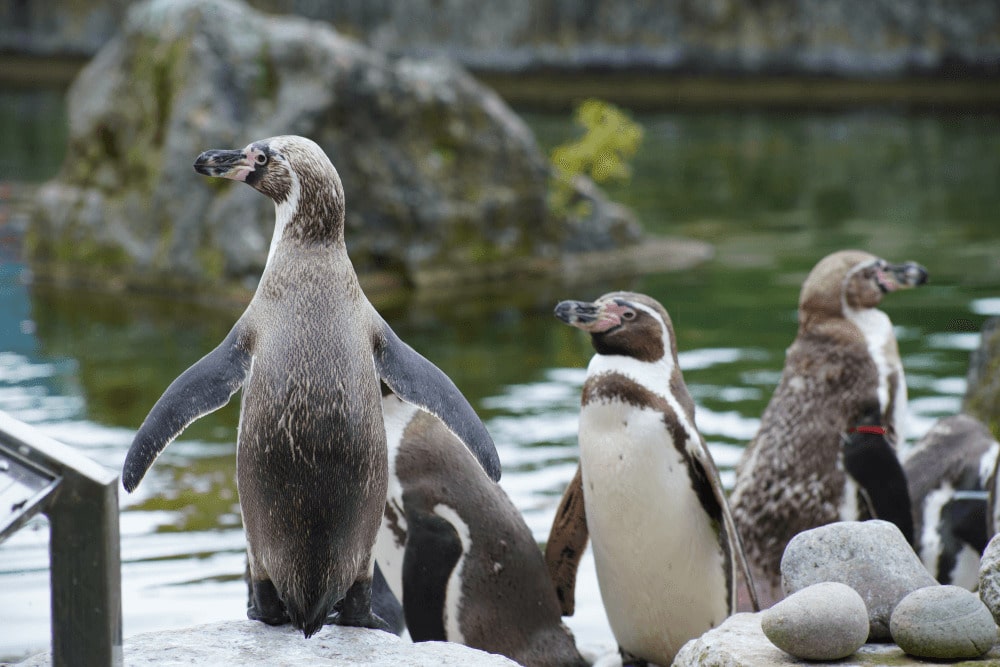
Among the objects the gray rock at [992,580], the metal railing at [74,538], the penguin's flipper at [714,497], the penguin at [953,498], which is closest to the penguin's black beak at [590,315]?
the penguin's flipper at [714,497]

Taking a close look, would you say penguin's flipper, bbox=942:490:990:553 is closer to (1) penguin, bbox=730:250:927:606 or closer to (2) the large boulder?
(1) penguin, bbox=730:250:927:606

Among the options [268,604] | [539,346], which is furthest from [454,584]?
[539,346]

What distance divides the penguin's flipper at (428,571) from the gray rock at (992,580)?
3.68 ft

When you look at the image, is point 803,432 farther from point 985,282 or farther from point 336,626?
point 985,282

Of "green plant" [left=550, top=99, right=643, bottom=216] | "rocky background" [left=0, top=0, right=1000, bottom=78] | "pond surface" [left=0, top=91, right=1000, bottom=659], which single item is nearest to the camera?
"pond surface" [left=0, top=91, right=1000, bottom=659]

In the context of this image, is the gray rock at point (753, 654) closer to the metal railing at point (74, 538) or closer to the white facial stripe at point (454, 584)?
the white facial stripe at point (454, 584)

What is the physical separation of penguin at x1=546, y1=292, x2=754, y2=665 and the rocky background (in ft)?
67.2

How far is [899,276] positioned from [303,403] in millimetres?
2223

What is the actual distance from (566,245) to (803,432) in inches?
237

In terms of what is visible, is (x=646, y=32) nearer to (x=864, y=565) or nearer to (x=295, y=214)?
(x=864, y=565)

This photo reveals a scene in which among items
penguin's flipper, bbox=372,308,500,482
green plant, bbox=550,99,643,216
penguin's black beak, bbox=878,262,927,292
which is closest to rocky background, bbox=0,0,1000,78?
green plant, bbox=550,99,643,216

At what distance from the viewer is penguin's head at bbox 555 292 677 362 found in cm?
329

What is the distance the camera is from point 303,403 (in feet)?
8.16

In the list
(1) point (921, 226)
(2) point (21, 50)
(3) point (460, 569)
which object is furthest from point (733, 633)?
→ (2) point (21, 50)
